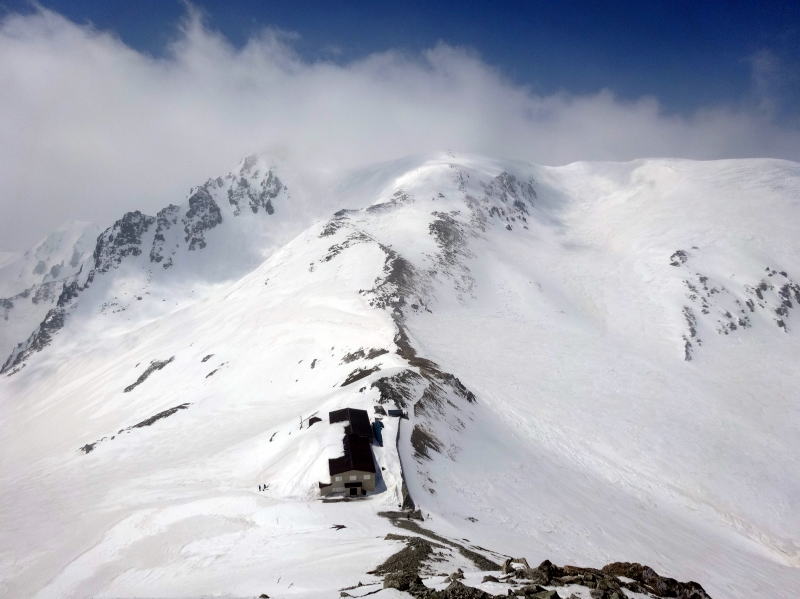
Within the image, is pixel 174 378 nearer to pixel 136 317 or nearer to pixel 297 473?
pixel 297 473

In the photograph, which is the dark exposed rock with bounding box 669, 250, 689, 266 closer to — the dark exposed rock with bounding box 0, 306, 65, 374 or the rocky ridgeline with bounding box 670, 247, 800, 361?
the rocky ridgeline with bounding box 670, 247, 800, 361

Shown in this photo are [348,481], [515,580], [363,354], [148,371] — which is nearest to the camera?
[515,580]

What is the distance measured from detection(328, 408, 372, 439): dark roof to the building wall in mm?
4281

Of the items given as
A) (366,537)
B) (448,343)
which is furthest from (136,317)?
(366,537)

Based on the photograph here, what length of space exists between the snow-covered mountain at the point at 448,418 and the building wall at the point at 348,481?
3.78ft

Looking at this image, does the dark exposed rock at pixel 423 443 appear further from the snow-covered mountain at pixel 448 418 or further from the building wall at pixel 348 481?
the building wall at pixel 348 481

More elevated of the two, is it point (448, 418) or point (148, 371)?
point (148, 371)

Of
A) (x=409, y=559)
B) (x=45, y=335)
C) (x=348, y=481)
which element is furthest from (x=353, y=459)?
(x=45, y=335)

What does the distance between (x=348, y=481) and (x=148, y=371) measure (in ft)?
281

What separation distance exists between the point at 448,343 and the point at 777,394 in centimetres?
5480

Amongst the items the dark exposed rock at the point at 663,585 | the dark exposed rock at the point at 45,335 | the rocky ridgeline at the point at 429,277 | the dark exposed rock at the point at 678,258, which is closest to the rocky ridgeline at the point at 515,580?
the dark exposed rock at the point at 663,585

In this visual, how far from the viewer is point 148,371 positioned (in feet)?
338

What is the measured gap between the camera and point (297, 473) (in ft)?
118

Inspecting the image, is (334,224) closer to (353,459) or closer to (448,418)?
(448,418)
